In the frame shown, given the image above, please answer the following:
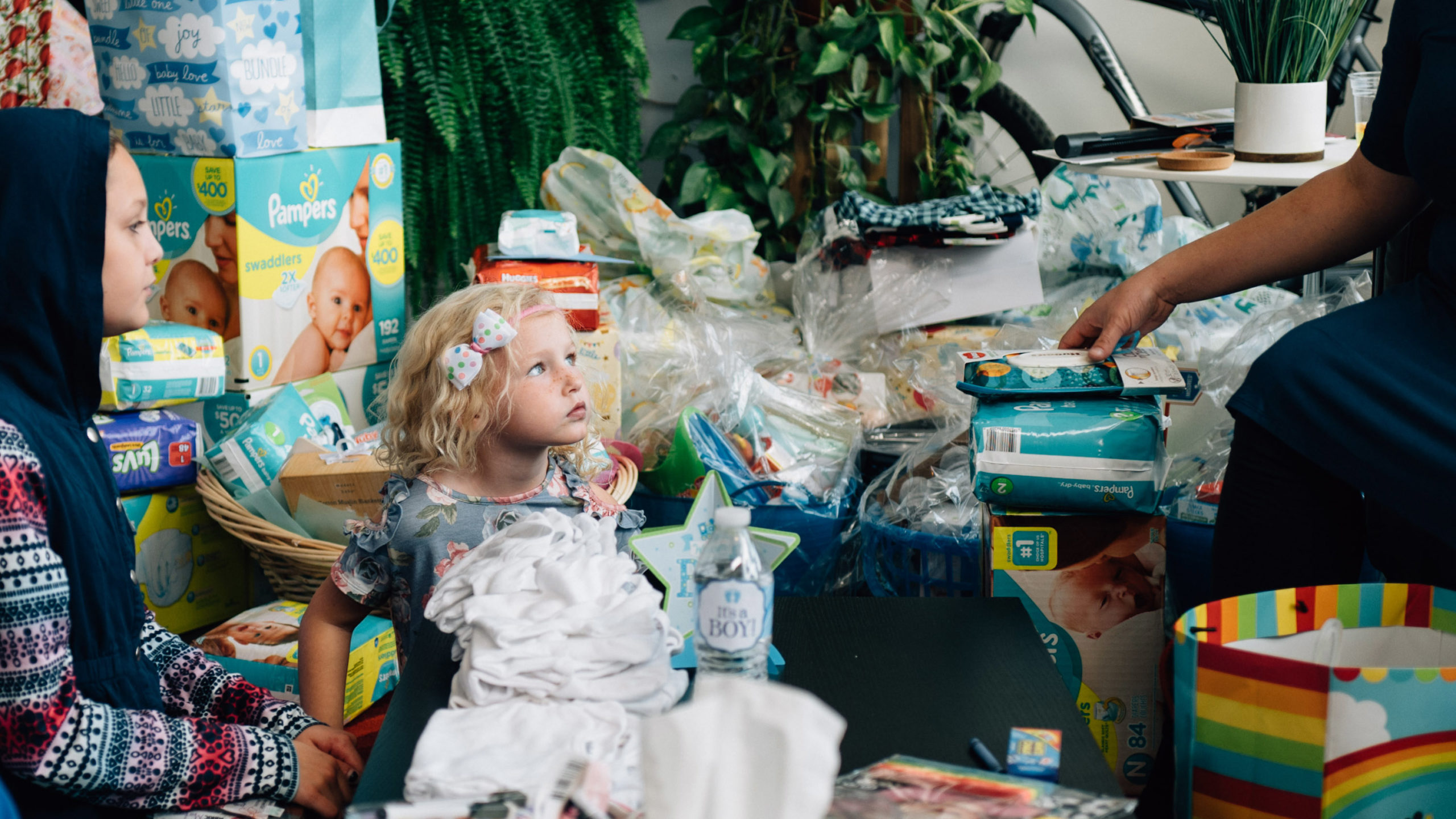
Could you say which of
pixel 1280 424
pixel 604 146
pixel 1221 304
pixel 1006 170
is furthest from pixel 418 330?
pixel 1006 170

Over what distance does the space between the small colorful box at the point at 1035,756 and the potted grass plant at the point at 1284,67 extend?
1201mm

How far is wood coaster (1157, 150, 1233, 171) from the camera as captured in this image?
5.64 ft

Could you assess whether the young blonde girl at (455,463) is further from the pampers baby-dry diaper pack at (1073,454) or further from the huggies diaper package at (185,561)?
the huggies diaper package at (185,561)

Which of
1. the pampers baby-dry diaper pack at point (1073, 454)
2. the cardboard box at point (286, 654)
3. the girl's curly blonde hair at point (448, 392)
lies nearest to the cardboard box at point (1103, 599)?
the pampers baby-dry diaper pack at point (1073, 454)

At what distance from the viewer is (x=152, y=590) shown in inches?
84.8

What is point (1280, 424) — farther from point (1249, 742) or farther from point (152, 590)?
point (152, 590)

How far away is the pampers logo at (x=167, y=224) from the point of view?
2.24 metres

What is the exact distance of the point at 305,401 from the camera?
2289mm

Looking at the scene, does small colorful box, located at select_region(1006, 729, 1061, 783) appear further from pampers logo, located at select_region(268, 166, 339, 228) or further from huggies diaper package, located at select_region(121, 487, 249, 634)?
pampers logo, located at select_region(268, 166, 339, 228)

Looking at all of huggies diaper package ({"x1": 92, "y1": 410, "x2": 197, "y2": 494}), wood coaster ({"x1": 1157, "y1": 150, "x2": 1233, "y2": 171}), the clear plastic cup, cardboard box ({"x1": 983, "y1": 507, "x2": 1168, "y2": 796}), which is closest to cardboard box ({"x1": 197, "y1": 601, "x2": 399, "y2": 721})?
huggies diaper package ({"x1": 92, "y1": 410, "x2": 197, "y2": 494})

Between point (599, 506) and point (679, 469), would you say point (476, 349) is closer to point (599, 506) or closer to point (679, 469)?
point (599, 506)

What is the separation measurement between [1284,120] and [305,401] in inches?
67.2

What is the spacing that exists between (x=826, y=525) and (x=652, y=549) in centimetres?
103

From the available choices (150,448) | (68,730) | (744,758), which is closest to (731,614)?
(744,758)
